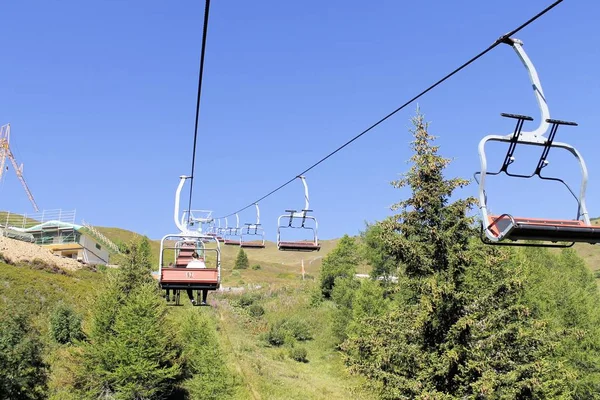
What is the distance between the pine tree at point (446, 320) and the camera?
19.6 metres

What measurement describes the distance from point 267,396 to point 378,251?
29.2 metres

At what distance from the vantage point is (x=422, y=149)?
23.5 metres

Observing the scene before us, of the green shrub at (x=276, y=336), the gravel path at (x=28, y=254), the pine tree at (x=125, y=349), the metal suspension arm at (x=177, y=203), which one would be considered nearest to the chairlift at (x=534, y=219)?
the metal suspension arm at (x=177, y=203)

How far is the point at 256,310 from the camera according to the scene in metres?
65.8

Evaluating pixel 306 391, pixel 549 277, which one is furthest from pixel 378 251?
pixel 306 391

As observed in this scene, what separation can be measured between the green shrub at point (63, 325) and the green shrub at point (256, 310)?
95.9 ft

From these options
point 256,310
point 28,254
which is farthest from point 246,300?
point 28,254

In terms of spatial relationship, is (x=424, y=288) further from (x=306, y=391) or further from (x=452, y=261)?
(x=306, y=391)

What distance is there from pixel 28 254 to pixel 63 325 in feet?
61.3

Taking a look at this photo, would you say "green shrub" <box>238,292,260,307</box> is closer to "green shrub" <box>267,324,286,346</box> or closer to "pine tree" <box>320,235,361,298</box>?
"pine tree" <box>320,235,361,298</box>

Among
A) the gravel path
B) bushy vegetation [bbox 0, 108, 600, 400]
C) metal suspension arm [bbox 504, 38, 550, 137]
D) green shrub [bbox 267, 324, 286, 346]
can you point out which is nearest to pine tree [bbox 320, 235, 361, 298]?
bushy vegetation [bbox 0, 108, 600, 400]

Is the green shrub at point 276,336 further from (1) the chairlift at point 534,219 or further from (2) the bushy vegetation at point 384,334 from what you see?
(1) the chairlift at point 534,219

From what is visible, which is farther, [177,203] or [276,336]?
[276,336]

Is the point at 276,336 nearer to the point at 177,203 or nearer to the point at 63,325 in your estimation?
the point at 63,325
